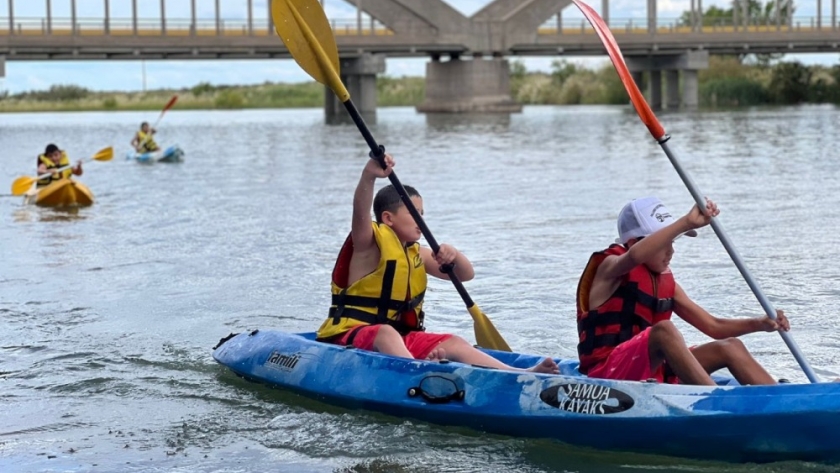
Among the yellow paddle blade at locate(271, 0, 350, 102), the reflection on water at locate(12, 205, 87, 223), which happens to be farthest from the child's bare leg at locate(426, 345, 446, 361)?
the reflection on water at locate(12, 205, 87, 223)

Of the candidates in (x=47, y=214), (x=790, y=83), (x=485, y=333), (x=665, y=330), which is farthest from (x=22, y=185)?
(x=790, y=83)

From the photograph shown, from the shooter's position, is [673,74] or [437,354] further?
[673,74]

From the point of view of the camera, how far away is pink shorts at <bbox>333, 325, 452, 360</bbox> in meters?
6.07

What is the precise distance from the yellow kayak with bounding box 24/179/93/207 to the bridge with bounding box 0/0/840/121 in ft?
113

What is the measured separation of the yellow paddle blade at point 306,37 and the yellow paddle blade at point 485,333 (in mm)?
1340

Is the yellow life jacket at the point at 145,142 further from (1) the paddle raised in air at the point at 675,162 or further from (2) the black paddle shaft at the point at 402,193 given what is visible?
(1) the paddle raised in air at the point at 675,162

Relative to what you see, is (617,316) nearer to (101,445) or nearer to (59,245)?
(101,445)

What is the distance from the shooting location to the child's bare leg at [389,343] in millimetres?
5973

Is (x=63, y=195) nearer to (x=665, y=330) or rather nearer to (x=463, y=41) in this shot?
(x=665, y=330)

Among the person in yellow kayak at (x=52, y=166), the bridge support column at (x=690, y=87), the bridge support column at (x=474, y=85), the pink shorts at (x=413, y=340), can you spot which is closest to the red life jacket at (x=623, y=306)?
the pink shorts at (x=413, y=340)

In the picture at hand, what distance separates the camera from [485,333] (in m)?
6.75

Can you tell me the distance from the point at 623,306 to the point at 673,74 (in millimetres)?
60397

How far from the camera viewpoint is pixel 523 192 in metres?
17.7

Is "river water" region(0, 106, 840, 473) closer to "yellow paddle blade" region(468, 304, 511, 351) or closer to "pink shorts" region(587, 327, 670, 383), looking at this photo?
"pink shorts" region(587, 327, 670, 383)
